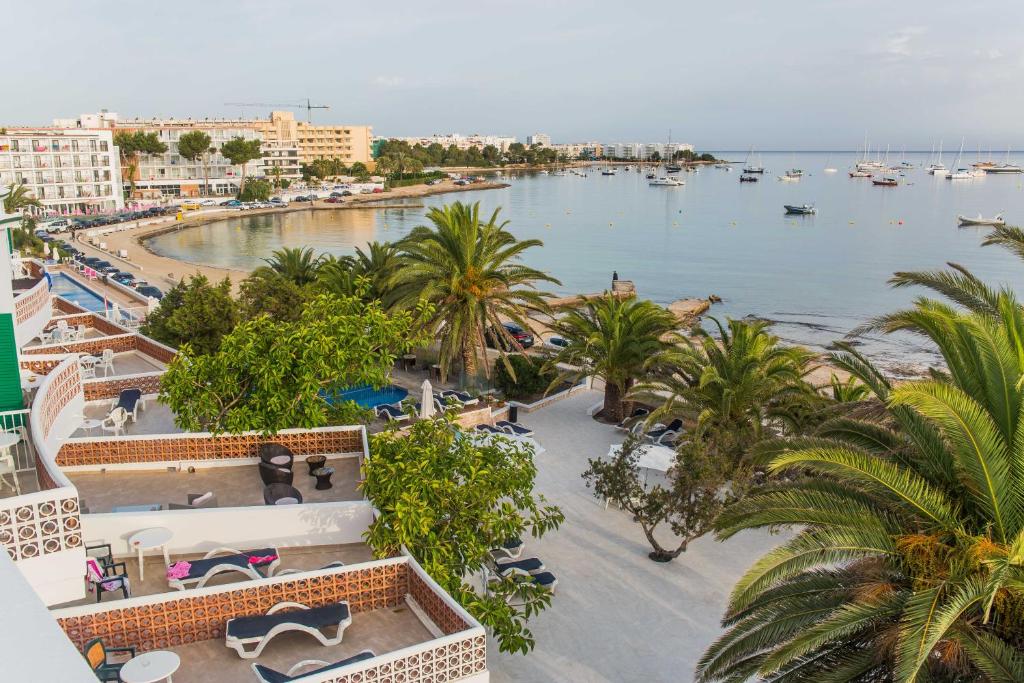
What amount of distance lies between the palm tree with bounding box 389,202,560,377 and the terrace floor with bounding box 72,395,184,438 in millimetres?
6986

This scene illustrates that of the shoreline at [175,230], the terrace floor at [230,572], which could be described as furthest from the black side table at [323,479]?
the shoreline at [175,230]

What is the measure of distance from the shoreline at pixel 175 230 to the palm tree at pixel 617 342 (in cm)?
1279

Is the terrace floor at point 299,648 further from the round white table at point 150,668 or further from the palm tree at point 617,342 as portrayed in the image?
the palm tree at point 617,342

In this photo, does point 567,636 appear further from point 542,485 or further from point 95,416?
point 95,416

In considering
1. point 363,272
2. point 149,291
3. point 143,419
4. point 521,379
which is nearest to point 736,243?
point 149,291

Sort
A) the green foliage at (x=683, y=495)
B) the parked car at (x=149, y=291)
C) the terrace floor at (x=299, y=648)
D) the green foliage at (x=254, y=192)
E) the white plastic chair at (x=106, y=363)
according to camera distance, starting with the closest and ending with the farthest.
Answer: the terrace floor at (x=299, y=648) → the green foliage at (x=683, y=495) → the white plastic chair at (x=106, y=363) → the parked car at (x=149, y=291) → the green foliage at (x=254, y=192)

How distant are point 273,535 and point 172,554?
1.26 m

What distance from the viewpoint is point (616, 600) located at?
38.4 ft

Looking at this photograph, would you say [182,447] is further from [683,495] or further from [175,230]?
[175,230]

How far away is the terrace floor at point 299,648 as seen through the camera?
7188 millimetres

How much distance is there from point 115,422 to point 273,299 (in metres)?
9.18

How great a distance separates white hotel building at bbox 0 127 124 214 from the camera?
80500mm

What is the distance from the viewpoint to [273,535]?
9.73m

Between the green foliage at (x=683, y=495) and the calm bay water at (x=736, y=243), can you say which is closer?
the green foliage at (x=683, y=495)
